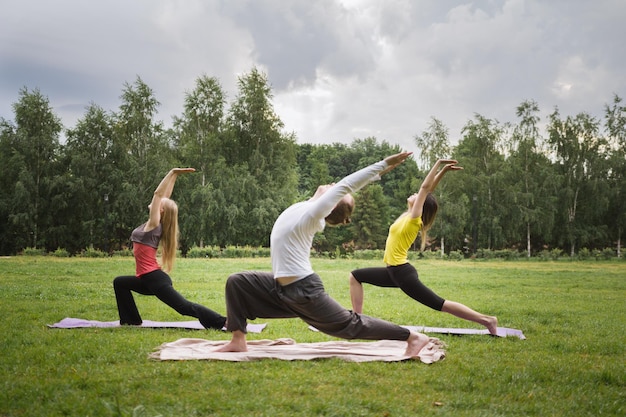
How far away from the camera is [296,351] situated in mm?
5484

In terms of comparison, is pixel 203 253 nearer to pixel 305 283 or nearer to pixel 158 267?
pixel 158 267

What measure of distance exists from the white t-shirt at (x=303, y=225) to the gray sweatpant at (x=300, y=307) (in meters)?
0.16

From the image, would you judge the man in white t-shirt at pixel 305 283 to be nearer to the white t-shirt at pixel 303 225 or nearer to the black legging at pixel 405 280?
the white t-shirt at pixel 303 225

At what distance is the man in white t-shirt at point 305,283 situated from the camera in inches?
184

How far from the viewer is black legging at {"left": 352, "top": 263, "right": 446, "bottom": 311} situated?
20.4 ft

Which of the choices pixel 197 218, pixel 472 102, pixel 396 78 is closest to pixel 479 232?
pixel 472 102

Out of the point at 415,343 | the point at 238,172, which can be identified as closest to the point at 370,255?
the point at 238,172

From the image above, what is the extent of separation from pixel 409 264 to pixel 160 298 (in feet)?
10.2

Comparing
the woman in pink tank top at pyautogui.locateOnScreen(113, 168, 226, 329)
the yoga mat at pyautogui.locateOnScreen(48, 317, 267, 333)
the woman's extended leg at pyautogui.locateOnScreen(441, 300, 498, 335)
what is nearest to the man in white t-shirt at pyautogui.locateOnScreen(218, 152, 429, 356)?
the woman's extended leg at pyautogui.locateOnScreen(441, 300, 498, 335)

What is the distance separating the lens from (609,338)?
6.90 metres

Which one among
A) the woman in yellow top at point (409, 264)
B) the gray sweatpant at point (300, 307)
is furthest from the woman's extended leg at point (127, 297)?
the woman in yellow top at point (409, 264)

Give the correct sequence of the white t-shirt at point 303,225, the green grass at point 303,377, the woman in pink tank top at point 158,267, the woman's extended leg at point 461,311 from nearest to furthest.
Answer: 1. the green grass at point 303,377
2. the white t-shirt at point 303,225
3. the woman's extended leg at point 461,311
4. the woman in pink tank top at point 158,267

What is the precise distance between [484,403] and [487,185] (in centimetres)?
3411

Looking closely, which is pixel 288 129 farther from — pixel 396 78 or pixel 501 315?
pixel 501 315
